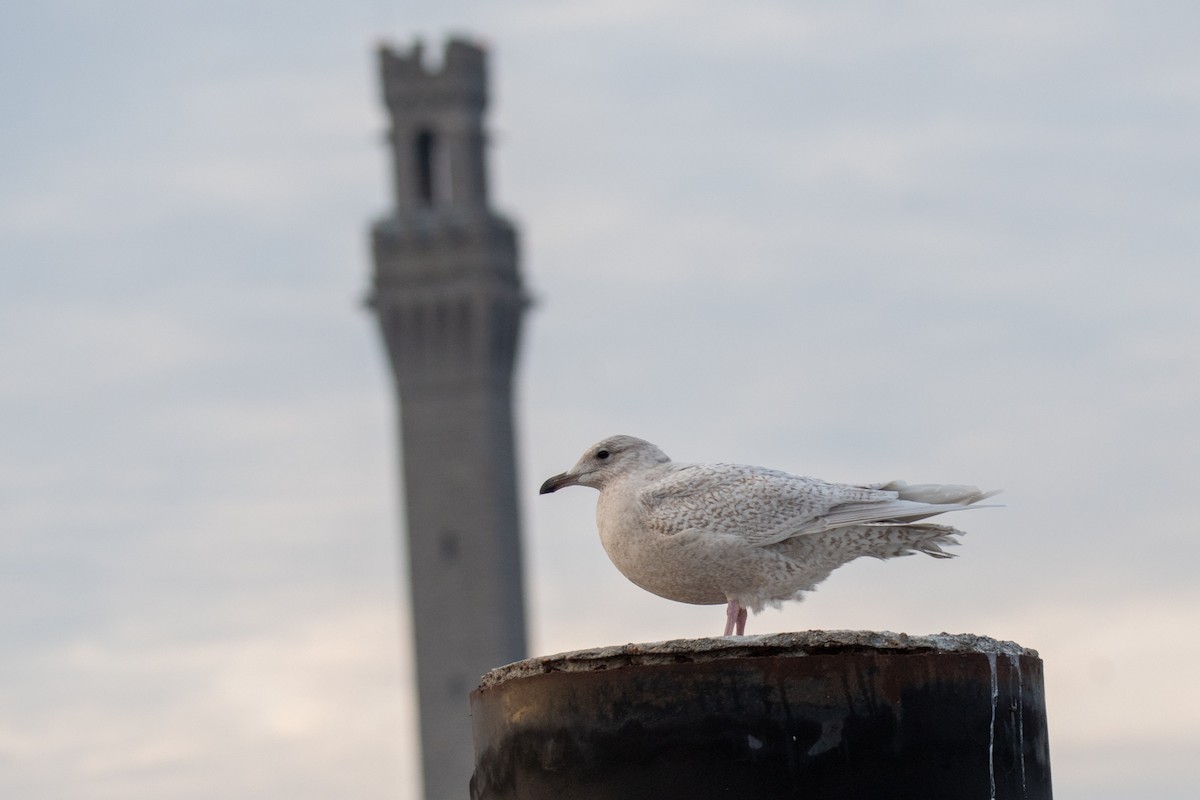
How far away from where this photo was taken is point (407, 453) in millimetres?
60406

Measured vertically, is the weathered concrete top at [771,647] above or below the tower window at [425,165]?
below

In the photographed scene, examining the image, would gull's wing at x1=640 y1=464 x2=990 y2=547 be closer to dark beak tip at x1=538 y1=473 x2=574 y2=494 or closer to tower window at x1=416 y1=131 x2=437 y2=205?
dark beak tip at x1=538 y1=473 x2=574 y2=494

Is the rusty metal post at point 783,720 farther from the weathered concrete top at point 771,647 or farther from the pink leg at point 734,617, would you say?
the pink leg at point 734,617

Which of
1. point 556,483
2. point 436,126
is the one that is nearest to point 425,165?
→ point 436,126

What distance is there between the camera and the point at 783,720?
21.3 ft

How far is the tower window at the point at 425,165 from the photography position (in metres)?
61.7

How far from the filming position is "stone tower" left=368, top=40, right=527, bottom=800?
5956 centimetres

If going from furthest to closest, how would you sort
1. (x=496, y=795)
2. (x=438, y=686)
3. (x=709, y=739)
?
(x=438, y=686), (x=496, y=795), (x=709, y=739)

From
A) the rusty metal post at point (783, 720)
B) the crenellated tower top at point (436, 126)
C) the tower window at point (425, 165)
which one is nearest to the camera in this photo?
the rusty metal post at point (783, 720)

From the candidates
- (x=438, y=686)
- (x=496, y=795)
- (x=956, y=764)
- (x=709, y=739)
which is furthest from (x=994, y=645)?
(x=438, y=686)

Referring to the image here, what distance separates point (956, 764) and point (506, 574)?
53863 mm

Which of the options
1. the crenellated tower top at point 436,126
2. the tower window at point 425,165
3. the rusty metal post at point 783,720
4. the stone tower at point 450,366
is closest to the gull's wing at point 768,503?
the rusty metal post at point 783,720

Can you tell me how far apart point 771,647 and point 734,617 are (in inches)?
63.4

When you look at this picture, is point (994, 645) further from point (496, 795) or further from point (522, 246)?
point (522, 246)
